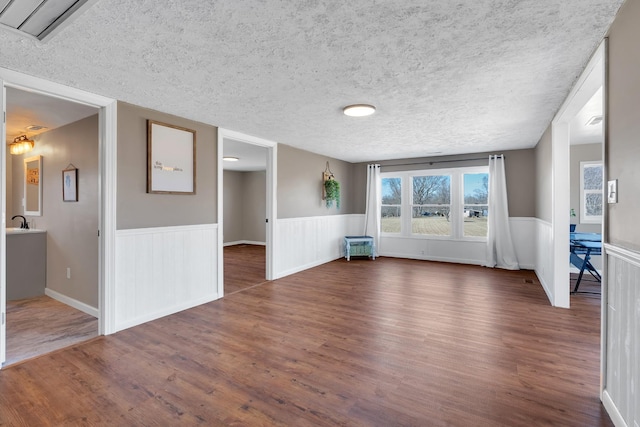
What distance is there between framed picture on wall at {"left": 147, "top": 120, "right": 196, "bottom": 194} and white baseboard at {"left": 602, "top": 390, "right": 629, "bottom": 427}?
3929 millimetres

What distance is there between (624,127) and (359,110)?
6.92 feet

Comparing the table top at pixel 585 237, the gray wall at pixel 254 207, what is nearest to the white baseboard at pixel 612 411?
the table top at pixel 585 237

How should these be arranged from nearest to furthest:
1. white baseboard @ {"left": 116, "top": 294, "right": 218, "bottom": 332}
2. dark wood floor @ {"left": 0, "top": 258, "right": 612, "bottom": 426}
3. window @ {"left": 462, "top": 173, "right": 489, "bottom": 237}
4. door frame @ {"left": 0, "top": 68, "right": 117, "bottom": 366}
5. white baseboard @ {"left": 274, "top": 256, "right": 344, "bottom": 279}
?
dark wood floor @ {"left": 0, "top": 258, "right": 612, "bottom": 426}, door frame @ {"left": 0, "top": 68, "right": 117, "bottom": 366}, white baseboard @ {"left": 116, "top": 294, "right": 218, "bottom": 332}, white baseboard @ {"left": 274, "top": 256, "right": 344, "bottom": 279}, window @ {"left": 462, "top": 173, "right": 489, "bottom": 237}

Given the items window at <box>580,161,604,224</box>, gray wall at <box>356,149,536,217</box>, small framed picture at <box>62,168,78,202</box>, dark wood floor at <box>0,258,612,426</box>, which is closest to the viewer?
dark wood floor at <box>0,258,612,426</box>

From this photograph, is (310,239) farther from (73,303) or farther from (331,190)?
(73,303)

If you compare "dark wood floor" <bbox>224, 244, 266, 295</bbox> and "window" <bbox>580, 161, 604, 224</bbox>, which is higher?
"window" <bbox>580, 161, 604, 224</bbox>

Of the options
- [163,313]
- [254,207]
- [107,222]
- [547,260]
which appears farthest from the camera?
[254,207]

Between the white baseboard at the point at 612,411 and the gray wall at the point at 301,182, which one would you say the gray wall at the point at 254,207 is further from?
the white baseboard at the point at 612,411

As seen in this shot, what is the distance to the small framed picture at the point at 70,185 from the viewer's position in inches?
143

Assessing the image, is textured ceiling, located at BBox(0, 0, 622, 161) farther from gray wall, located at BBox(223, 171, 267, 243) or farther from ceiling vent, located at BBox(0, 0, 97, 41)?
gray wall, located at BBox(223, 171, 267, 243)

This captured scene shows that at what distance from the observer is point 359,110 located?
128 inches

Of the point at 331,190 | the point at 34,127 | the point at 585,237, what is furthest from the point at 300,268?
the point at 585,237

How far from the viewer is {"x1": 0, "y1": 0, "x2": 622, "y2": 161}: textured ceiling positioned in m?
1.67

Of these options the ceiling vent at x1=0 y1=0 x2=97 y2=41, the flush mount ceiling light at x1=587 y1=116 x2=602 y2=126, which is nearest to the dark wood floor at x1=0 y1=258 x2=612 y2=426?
the ceiling vent at x1=0 y1=0 x2=97 y2=41
